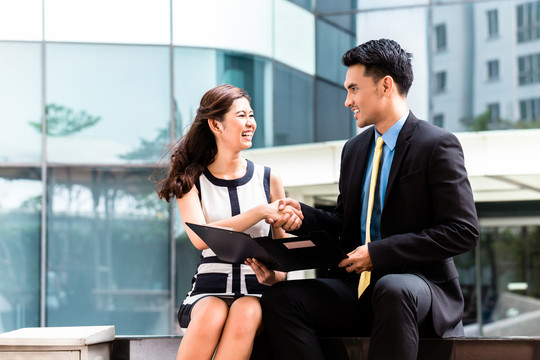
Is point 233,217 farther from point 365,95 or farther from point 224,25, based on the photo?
point 224,25

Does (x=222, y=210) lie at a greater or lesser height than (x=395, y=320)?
greater

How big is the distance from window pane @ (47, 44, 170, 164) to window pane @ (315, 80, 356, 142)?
272 centimetres

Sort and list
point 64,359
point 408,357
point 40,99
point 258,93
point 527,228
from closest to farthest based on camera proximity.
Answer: point 408,357 → point 64,359 → point 40,99 → point 258,93 → point 527,228

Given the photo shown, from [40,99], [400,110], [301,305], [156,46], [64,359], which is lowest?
[64,359]

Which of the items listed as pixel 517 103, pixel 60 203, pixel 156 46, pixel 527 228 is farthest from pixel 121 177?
pixel 527 228

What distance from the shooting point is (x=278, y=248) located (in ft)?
10.0

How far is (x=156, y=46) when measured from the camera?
37.6 feet

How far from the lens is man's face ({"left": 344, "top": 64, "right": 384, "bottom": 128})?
3344 mm

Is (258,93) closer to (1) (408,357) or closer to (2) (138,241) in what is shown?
(2) (138,241)

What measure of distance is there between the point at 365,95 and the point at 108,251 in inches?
340

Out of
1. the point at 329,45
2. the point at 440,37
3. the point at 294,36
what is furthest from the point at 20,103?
the point at 440,37

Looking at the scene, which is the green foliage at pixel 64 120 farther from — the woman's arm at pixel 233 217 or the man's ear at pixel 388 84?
the man's ear at pixel 388 84

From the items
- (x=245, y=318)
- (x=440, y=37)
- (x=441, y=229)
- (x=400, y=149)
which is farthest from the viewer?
(x=440, y=37)

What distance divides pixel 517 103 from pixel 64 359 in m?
10.6
